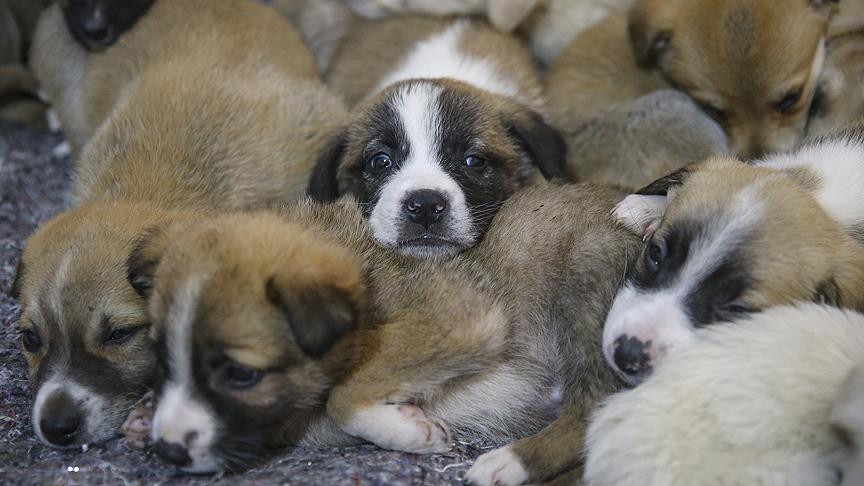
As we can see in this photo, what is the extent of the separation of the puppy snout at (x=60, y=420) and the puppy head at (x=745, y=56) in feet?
10.3

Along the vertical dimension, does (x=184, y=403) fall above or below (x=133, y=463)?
above

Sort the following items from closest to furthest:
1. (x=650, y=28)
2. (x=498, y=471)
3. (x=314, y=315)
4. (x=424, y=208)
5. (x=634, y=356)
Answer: (x=314, y=315) → (x=634, y=356) → (x=498, y=471) → (x=424, y=208) → (x=650, y=28)

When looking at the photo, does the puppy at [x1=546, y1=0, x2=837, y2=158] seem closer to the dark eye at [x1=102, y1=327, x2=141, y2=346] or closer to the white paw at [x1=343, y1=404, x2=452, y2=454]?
the white paw at [x1=343, y1=404, x2=452, y2=454]

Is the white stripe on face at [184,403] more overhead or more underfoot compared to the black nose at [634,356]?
more underfoot

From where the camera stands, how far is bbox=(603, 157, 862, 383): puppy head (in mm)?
3053

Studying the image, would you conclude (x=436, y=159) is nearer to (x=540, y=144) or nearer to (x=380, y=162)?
(x=380, y=162)

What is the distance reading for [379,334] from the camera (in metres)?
3.32

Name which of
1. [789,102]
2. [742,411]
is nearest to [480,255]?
[742,411]

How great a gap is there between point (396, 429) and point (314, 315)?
56 centimetres

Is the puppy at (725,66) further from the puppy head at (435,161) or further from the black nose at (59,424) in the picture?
the black nose at (59,424)

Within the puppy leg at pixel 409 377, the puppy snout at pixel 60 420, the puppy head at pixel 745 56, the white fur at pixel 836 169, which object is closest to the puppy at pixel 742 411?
the puppy leg at pixel 409 377

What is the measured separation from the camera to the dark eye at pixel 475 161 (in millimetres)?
4113

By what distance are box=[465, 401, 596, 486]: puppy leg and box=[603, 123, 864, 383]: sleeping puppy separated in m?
0.29

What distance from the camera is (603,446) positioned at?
2.88 meters
